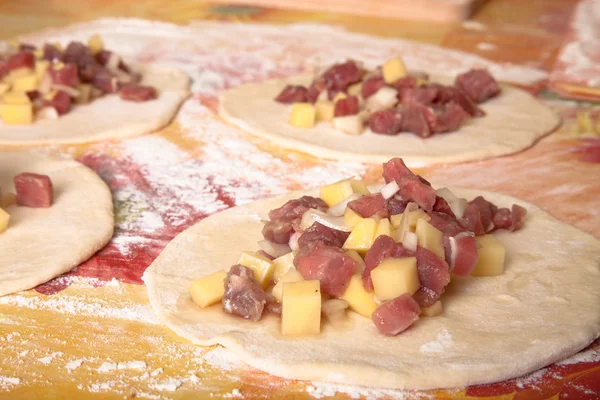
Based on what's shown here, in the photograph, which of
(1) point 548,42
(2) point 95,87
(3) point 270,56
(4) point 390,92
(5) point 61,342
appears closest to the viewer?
(5) point 61,342

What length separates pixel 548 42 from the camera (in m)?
5.96

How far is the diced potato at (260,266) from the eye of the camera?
8.38 feet

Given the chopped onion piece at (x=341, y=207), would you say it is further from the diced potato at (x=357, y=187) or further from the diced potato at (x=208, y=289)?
the diced potato at (x=208, y=289)

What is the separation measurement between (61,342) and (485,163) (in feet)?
7.49

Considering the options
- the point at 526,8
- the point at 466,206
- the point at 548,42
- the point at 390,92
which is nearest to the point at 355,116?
the point at 390,92

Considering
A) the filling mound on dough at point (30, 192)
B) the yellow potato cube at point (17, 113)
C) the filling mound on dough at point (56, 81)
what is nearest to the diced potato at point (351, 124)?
the filling mound on dough at point (56, 81)

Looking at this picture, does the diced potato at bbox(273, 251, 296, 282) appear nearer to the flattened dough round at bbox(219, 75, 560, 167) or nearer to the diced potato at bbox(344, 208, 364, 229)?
the diced potato at bbox(344, 208, 364, 229)

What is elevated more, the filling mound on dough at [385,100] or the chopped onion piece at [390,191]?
the chopped onion piece at [390,191]

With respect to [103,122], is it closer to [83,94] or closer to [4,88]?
[83,94]

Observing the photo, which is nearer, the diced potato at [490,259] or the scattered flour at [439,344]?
the scattered flour at [439,344]

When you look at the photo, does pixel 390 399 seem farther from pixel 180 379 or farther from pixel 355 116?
pixel 355 116

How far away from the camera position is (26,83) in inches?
170

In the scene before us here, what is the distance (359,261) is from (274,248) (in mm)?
352

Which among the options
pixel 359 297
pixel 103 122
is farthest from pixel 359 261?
pixel 103 122
